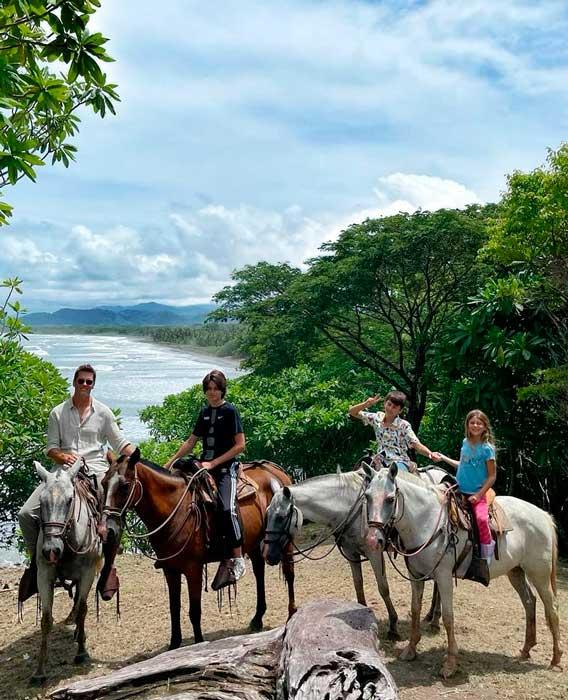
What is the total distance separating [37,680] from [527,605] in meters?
4.51

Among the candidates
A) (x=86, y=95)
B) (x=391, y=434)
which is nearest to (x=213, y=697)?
(x=391, y=434)

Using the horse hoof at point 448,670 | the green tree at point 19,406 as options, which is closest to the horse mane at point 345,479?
the horse hoof at point 448,670

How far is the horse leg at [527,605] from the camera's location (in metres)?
5.90

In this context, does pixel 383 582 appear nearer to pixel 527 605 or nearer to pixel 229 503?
pixel 527 605

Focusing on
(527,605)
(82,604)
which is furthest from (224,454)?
(527,605)

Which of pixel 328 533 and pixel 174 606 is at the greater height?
pixel 328 533

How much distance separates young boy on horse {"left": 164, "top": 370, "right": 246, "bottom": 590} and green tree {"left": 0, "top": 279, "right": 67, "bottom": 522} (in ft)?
11.0

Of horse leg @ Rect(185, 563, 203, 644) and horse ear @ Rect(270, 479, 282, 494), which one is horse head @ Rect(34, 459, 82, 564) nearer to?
horse leg @ Rect(185, 563, 203, 644)

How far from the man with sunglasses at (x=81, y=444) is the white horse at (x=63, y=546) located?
0.18 metres

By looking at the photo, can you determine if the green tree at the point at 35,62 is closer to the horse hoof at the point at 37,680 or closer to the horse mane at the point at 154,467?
the horse mane at the point at 154,467

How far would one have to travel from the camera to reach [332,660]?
3939 millimetres

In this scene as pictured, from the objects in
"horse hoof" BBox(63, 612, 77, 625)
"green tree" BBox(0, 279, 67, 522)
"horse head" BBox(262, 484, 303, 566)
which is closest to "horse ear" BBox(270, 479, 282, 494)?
"horse head" BBox(262, 484, 303, 566)

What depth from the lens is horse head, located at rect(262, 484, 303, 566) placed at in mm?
5473

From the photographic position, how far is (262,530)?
645 cm
